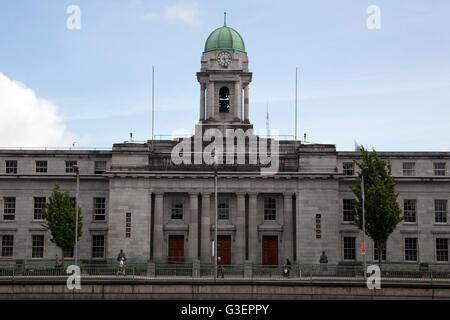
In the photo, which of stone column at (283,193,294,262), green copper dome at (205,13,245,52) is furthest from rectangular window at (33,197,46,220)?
stone column at (283,193,294,262)

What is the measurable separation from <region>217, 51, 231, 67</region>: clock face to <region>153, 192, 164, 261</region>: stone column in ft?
54.1

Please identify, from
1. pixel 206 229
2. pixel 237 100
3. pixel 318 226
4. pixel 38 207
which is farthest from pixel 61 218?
pixel 318 226

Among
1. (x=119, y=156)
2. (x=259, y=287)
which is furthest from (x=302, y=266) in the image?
(x=119, y=156)

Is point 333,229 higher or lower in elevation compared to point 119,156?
lower

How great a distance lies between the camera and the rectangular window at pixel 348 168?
79.8 m

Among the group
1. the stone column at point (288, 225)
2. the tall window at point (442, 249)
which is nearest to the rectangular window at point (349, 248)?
the stone column at point (288, 225)

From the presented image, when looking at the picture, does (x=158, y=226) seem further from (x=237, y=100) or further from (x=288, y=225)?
(x=237, y=100)

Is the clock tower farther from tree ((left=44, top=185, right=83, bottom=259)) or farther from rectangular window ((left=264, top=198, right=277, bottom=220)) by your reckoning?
tree ((left=44, top=185, right=83, bottom=259))

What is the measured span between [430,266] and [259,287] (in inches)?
1056

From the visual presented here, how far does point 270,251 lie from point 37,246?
81.3 feet

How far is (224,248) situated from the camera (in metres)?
75.5

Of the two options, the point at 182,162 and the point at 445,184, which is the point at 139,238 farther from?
the point at 445,184

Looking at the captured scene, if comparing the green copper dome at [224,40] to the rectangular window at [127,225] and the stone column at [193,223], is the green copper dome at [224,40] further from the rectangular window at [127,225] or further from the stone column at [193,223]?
the rectangular window at [127,225]
